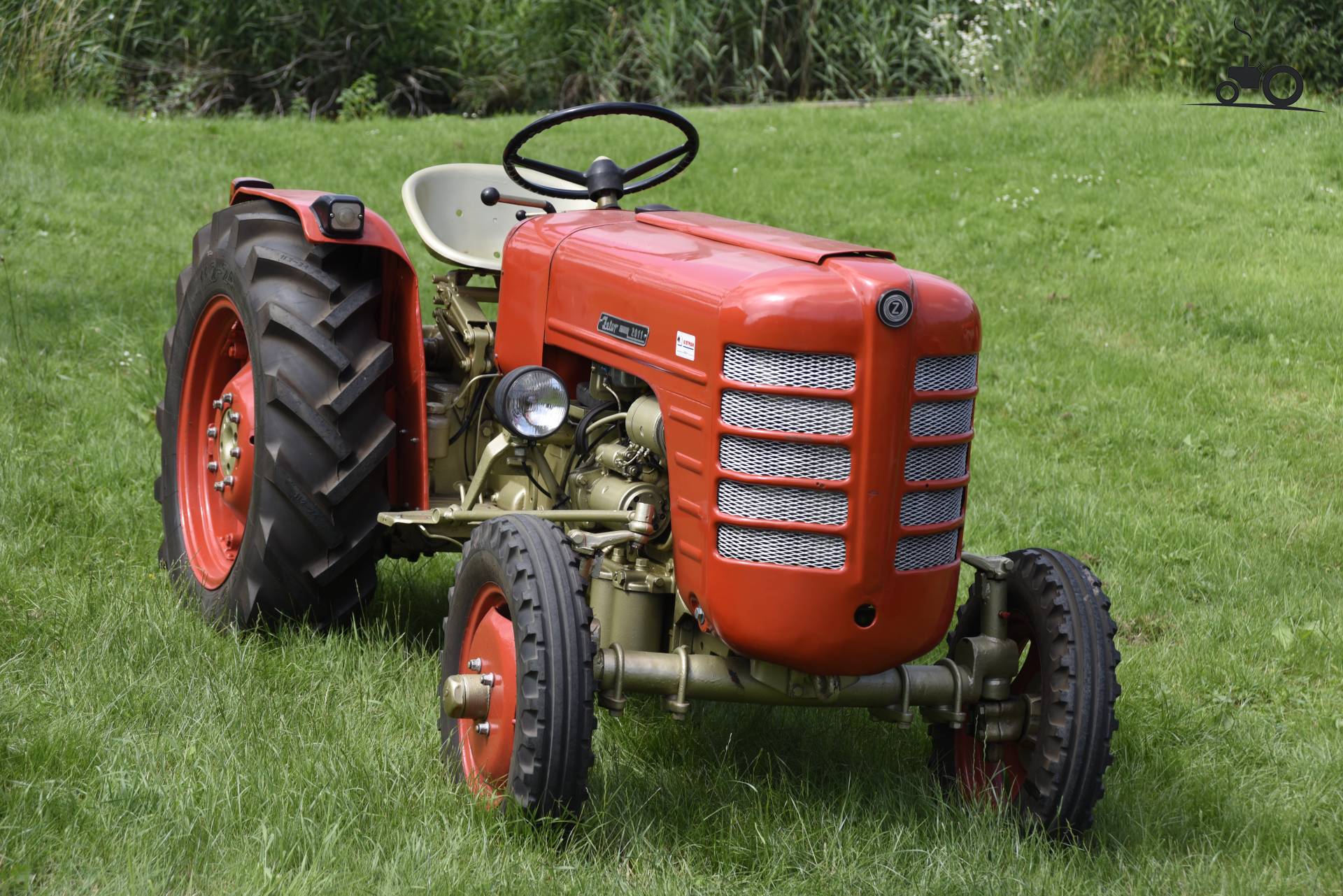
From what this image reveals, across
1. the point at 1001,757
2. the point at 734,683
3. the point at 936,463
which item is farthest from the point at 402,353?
the point at 1001,757

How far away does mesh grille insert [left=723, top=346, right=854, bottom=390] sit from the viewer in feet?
9.77

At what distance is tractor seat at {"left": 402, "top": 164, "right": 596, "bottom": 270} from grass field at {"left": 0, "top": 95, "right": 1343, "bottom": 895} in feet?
3.84

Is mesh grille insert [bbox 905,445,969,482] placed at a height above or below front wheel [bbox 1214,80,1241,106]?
above

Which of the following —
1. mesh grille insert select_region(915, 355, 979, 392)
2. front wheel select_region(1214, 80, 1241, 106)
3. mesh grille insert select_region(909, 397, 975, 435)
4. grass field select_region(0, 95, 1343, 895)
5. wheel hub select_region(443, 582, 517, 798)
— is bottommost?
grass field select_region(0, 95, 1343, 895)

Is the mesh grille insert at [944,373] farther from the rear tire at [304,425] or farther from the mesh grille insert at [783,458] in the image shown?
the rear tire at [304,425]

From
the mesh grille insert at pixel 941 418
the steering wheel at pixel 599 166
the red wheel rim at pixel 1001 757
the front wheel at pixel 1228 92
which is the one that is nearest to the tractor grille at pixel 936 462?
the mesh grille insert at pixel 941 418

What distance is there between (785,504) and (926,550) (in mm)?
345

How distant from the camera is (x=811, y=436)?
300cm

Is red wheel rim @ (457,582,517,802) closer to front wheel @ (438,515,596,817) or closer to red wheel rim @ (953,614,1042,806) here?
front wheel @ (438,515,596,817)

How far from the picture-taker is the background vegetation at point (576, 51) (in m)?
13.1

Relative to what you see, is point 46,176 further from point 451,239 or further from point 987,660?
point 987,660

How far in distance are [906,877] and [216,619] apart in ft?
7.26

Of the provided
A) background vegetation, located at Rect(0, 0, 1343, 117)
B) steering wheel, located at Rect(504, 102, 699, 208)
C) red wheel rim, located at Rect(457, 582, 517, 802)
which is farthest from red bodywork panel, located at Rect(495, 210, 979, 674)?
background vegetation, located at Rect(0, 0, 1343, 117)

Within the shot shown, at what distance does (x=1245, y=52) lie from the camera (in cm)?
1229
